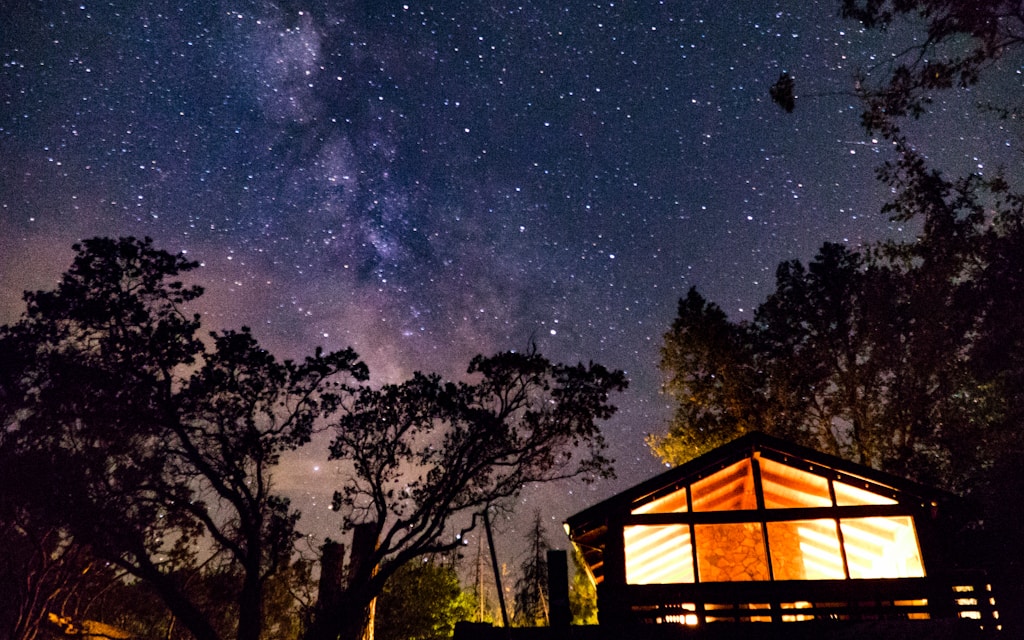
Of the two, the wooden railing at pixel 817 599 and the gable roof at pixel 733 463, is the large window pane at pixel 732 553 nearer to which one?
the gable roof at pixel 733 463

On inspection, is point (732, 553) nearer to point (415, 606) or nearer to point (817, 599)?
point (817, 599)

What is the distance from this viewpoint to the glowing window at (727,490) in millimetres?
15023

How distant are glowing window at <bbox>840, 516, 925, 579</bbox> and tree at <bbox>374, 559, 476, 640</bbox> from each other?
98.1ft

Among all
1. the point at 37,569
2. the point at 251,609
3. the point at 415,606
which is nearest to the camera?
the point at 251,609

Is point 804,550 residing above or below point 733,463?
below

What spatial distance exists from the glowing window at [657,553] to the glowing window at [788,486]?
2421mm

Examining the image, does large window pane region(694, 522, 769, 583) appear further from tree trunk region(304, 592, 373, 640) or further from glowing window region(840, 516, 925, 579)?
tree trunk region(304, 592, 373, 640)

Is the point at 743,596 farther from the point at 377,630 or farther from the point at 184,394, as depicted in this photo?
the point at 377,630

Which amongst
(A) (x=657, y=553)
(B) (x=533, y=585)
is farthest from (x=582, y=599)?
(A) (x=657, y=553)

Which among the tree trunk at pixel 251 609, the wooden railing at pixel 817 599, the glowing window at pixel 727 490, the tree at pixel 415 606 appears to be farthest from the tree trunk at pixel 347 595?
the tree at pixel 415 606

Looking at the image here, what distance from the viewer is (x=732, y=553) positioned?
1532 cm

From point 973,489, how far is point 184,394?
25226mm

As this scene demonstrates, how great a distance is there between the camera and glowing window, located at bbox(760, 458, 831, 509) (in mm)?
14695

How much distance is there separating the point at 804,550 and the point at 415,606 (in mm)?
31905
